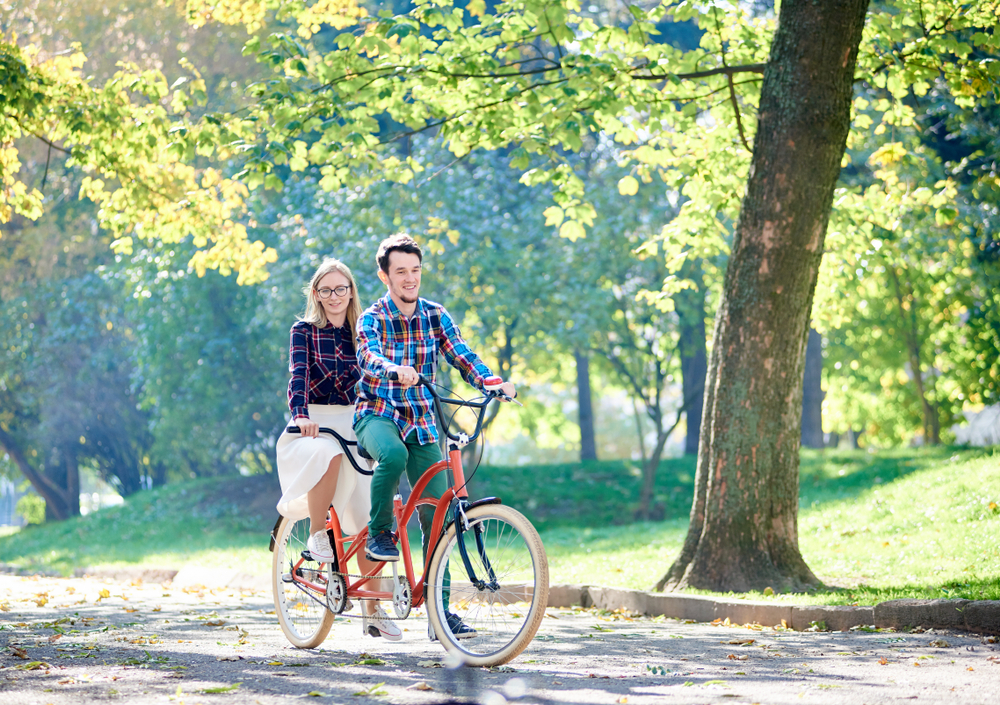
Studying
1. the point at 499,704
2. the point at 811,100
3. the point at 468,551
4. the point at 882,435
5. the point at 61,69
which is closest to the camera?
the point at 499,704

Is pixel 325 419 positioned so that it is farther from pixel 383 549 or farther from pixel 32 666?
pixel 32 666

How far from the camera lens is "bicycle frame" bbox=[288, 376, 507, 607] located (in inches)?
195

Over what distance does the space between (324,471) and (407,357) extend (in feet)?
2.65

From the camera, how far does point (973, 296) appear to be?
22688 mm

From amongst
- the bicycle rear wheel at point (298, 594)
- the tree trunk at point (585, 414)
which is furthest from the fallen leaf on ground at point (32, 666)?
the tree trunk at point (585, 414)

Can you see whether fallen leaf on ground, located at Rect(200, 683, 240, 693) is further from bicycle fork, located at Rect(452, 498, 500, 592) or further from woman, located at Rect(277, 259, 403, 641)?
woman, located at Rect(277, 259, 403, 641)

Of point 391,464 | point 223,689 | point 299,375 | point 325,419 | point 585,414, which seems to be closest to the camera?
point 223,689

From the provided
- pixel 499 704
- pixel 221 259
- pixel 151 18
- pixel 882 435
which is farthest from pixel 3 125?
pixel 882 435

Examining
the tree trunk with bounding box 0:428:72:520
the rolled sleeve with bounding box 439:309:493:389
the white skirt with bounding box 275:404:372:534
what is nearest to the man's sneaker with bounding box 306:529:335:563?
the white skirt with bounding box 275:404:372:534

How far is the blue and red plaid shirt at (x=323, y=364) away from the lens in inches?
231

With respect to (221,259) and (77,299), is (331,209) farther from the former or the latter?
(77,299)

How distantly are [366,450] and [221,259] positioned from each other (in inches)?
292

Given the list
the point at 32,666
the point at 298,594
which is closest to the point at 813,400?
the point at 298,594

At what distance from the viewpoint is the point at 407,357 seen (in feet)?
17.9
